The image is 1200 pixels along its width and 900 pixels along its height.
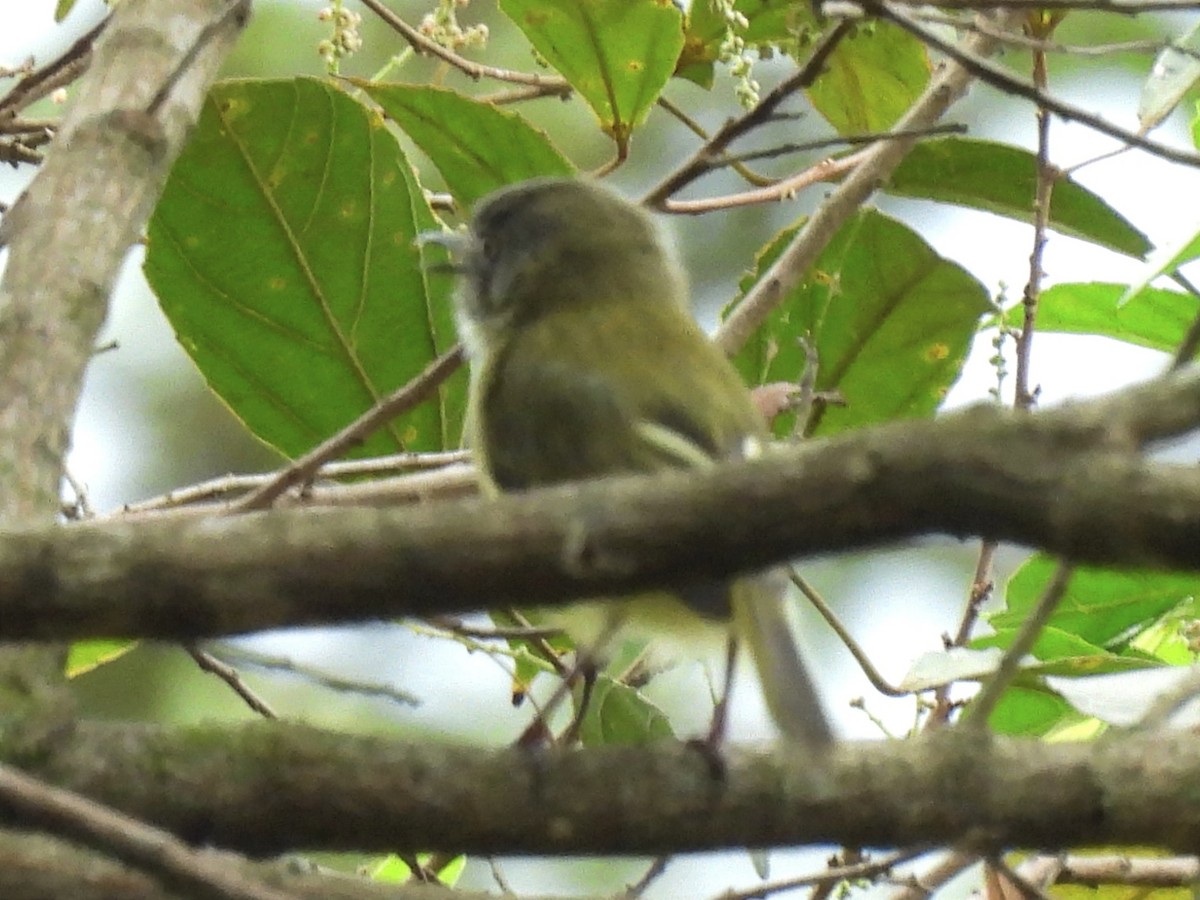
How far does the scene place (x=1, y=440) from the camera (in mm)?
1951

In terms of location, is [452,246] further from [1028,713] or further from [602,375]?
[1028,713]

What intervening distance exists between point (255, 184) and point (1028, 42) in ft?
4.27

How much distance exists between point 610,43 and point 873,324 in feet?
2.33

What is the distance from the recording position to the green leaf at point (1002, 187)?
289 cm

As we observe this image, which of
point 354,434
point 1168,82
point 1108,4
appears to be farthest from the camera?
point 1168,82

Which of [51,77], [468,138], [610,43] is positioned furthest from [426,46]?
[51,77]

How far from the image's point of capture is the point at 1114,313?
2920mm

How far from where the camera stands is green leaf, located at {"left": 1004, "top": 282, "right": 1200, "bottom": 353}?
2932 millimetres

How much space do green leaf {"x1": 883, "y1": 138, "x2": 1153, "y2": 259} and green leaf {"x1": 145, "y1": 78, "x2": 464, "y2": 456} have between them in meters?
0.89

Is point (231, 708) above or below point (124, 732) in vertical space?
below

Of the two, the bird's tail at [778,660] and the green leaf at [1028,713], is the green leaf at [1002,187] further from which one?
the bird's tail at [778,660]

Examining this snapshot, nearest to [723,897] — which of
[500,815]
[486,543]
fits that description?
[500,815]

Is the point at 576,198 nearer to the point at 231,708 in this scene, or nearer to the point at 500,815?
the point at 500,815

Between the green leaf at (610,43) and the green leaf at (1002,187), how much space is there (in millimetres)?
489
